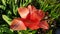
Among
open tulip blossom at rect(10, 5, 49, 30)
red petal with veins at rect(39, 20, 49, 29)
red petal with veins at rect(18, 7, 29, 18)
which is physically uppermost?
red petal with veins at rect(18, 7, 29, 18)

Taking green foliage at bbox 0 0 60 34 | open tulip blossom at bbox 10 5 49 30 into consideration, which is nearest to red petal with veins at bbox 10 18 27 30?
open tulip blossom at bbox 10 5 49 30

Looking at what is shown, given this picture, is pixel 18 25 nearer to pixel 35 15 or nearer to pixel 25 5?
pixel 35 15

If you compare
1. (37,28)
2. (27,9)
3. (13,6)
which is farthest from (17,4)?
(37,28)

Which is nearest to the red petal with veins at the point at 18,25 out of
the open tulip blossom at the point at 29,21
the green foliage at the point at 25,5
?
the open tulip blossom at the point at 29,21

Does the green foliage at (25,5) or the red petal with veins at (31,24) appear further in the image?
the green foliage at (25,5)

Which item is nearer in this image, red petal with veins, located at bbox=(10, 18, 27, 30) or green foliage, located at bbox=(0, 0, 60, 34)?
red petal with veins, located at bbox=(10, 18, 27, 30)

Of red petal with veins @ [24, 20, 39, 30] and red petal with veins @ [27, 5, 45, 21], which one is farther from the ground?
red petal with veins @ [27, 5, 45, 21]

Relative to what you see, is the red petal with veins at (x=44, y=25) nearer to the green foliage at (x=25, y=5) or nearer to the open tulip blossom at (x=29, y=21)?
the open tulip blossom at (x=29, y=21)

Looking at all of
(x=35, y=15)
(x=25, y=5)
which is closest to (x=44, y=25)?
(x=35, y=15)

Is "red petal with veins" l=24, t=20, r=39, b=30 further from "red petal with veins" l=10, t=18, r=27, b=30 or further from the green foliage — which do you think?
the green foliage

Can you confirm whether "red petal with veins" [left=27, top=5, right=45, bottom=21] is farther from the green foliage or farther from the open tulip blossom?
the green foliage
